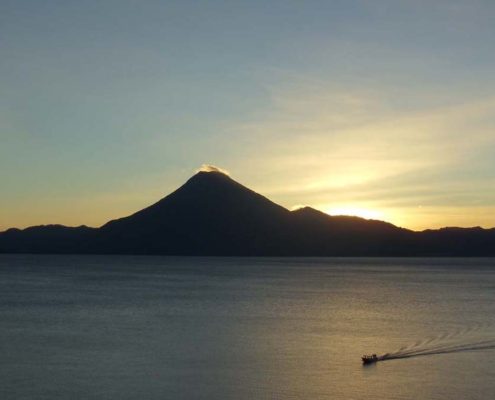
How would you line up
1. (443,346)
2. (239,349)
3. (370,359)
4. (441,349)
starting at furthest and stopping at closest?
1. (443,346)
2. (441,349)
3. (239,349)
4. (370,359)

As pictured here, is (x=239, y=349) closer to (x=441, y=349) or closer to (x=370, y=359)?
(x=370, y=359)

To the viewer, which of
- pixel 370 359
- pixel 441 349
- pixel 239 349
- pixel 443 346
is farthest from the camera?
pixel 443 346

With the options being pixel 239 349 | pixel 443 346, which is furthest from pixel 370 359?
pixel 443 346

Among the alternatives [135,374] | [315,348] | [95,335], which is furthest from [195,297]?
[135,374]

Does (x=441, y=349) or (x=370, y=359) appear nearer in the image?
(x=370, y=359)

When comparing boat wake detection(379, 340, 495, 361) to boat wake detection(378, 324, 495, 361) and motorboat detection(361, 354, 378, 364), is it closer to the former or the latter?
boat wake detection(378, 324, 495, 361)

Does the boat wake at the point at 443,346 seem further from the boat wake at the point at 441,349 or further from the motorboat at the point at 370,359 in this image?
the motorboat at the point at 370,359

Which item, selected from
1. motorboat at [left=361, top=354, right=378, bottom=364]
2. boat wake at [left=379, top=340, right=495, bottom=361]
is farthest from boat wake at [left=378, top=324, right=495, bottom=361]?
motorboat at [left=361, top=354, right=378, bottom=364]

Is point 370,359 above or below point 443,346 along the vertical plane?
above

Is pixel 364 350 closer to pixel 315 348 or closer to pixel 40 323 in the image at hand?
pixel 315 348

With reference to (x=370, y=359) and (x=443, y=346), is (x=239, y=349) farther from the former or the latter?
(x=443, y=346)

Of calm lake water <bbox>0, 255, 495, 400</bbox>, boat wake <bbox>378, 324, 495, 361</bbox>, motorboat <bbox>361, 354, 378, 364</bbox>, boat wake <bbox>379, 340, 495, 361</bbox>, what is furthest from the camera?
boat wake <bbox>378, 324, 495, 361</bbox>
